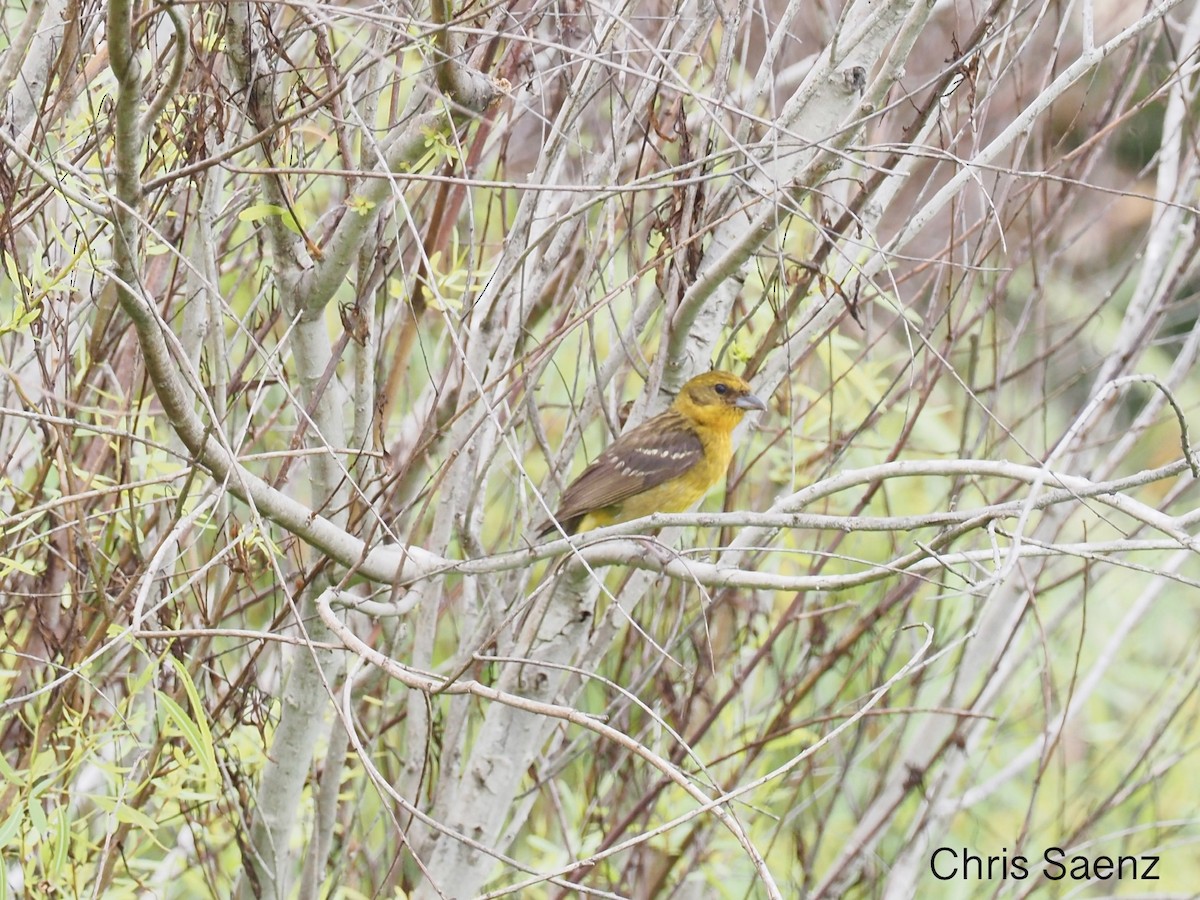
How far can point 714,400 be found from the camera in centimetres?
489

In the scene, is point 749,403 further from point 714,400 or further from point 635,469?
point 635,469

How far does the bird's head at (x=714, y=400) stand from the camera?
15.5 ft

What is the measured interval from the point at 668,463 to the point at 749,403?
3.00 feet

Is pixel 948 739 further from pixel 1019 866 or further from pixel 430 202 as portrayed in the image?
pixel 430 202

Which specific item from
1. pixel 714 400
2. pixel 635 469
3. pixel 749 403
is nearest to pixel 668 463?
pixel 635 469

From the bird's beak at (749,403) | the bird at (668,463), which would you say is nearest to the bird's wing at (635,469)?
the bird at (668,463)

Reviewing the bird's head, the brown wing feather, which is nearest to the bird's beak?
the bird's head

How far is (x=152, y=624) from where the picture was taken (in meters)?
3.59

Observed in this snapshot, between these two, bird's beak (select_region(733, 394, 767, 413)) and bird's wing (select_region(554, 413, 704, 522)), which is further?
bird's wing (select_region(554, 413, 704, 522))

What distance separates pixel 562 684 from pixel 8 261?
1.88 meters

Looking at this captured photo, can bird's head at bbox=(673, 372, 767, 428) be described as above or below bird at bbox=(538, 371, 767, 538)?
above

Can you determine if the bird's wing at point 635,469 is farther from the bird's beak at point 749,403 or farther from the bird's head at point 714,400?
the bird's beak at point 749,403

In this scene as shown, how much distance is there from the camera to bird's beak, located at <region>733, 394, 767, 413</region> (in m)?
3.83

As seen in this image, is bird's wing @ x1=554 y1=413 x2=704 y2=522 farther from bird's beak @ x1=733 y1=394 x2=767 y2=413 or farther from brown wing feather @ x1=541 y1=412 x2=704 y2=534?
bird's beak @ x1=733 y1=394 x2=767 y2=413
